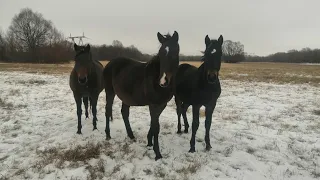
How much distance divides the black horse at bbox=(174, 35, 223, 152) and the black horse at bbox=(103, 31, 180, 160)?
727mm

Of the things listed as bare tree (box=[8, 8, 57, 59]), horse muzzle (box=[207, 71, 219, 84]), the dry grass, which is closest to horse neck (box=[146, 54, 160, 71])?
horse muzzle (box=[207, 71, 219, 84])

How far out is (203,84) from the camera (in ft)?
17.2

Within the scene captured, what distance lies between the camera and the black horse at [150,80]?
4316mm

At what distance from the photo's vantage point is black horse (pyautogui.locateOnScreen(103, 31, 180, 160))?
14.2 ft

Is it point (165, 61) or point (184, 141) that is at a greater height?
point (165, 61)

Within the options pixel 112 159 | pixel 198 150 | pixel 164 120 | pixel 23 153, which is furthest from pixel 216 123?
pixel 23 153

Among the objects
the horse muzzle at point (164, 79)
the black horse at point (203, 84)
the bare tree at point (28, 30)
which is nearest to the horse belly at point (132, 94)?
the black horse at point (203, 84)

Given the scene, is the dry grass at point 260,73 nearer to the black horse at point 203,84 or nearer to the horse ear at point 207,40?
the black horse at point 203,84

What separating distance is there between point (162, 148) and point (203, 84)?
1.72 meters

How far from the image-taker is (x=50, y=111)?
9016 mm

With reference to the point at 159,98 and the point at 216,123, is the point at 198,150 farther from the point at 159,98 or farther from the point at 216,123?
the point at 216,123

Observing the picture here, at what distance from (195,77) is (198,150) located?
64.7 inches

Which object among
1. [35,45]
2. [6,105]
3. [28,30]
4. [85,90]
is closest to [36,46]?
[35,45]

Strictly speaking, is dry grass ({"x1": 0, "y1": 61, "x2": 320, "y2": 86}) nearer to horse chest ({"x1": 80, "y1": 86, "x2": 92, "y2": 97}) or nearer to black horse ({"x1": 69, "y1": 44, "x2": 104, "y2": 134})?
black horse ({"x1": 69, "y1": 44, "x2": 104, "y2": 134})
